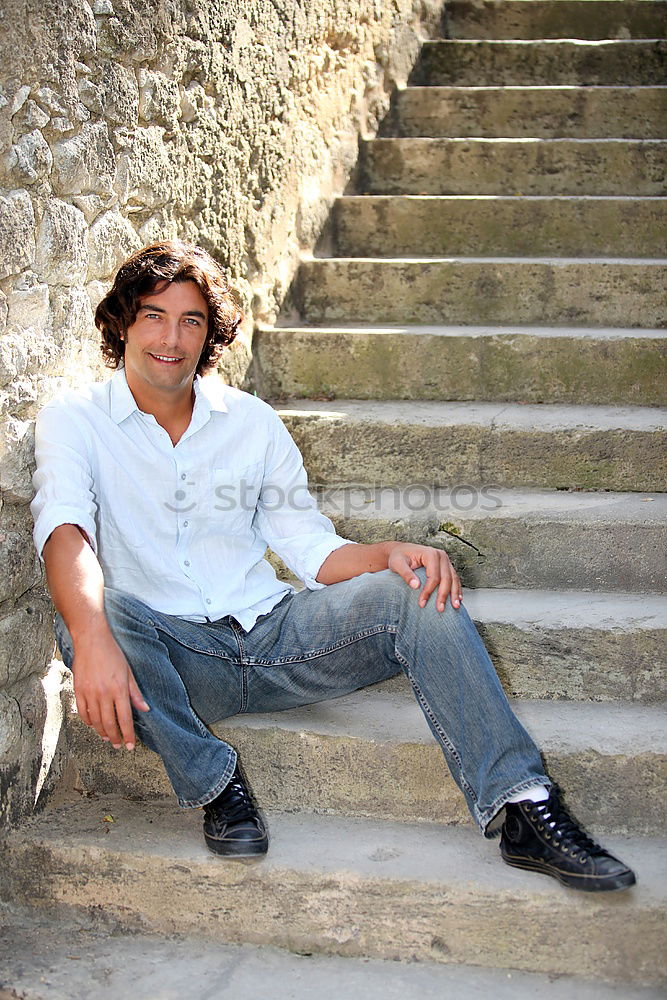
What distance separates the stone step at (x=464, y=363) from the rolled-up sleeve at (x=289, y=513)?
1.12 meters

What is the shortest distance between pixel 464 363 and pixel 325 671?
5.01 feet

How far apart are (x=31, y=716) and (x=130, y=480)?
1.82 ft

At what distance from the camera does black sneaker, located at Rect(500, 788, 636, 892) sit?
1.87 metres

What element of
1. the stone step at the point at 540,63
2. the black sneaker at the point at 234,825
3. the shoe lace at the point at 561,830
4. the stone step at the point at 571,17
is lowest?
the black sneaker at the point at 234,825

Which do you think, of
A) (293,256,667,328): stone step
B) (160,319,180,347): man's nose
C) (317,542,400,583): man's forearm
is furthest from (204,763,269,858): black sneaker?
(293,256,667,328): stone step

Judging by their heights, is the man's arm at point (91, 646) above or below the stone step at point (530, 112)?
below

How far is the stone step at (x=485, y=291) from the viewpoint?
3.55 meters

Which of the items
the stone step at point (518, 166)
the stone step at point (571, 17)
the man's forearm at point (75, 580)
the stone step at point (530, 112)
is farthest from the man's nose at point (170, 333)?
the stone step at point (571, 17)

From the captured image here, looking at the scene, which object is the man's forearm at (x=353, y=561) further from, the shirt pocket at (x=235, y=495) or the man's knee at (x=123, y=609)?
the man's knee at (x=123, y=609)

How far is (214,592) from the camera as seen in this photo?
218 cm

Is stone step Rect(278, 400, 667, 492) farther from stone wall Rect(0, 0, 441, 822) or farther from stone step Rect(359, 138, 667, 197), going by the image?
stone step Rect(359, 138, 667, 197)

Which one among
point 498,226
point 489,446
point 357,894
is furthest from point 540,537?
point 498,226

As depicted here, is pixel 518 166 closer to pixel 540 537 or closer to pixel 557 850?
pixel 540 537

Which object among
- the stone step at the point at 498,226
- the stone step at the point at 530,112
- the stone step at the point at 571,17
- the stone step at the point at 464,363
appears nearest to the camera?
the stone step at the point at 464,363
